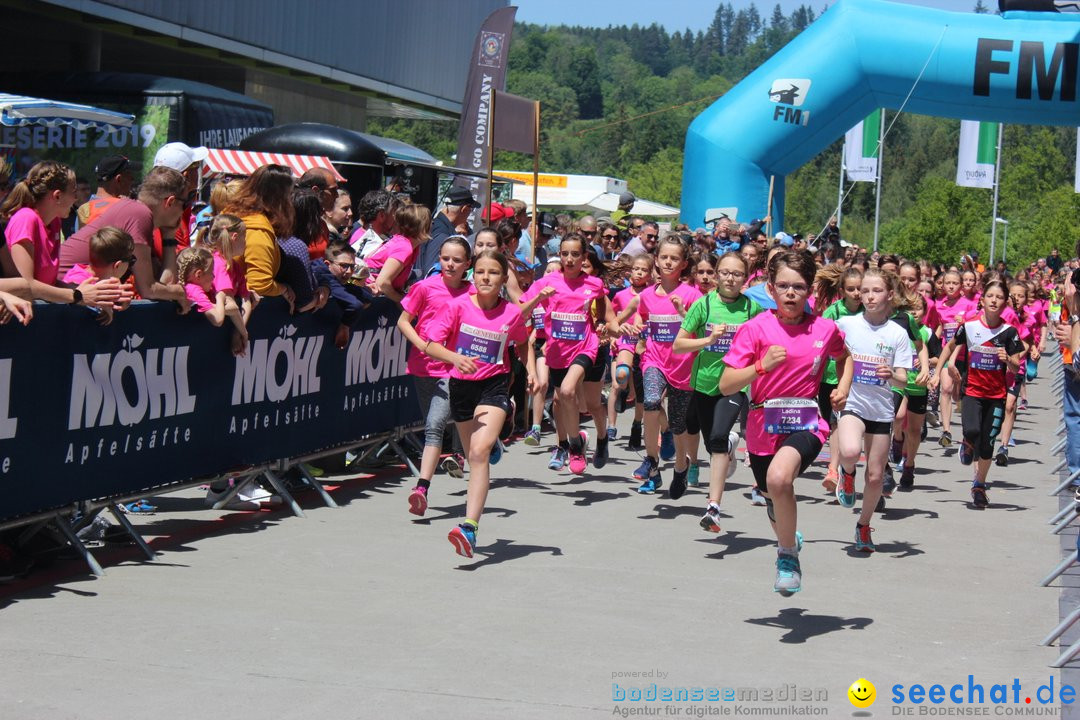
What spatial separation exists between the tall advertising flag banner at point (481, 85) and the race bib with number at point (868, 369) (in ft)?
34.0

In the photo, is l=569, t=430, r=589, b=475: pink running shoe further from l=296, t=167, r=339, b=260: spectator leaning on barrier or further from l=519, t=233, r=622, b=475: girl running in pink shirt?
l=296, t=167, r=339, b=260: spectator leaning on barrier

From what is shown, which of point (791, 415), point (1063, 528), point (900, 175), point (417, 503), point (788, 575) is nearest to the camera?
point (788, 575)

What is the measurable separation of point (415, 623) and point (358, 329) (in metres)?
4.26

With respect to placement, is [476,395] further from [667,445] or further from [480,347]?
[667,445]

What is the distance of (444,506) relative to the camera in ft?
31.8

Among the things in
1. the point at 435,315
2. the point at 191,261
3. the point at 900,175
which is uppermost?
the point at 900,175

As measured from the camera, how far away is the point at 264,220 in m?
9.02

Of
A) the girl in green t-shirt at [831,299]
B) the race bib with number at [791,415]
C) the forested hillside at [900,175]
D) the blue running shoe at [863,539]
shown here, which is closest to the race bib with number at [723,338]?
the girl in green t-shirt at [831,299]

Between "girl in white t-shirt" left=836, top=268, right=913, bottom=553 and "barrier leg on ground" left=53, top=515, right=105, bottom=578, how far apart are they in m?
4.55

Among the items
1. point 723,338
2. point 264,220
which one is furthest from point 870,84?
point 264,220

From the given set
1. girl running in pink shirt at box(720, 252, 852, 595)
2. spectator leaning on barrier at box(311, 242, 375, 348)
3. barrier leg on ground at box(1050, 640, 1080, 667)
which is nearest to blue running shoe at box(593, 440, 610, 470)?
spectator leaning on barrier at box(311, 242, 375, 348)

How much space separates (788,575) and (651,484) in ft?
13.8

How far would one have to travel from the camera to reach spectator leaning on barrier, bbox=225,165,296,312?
350 inches

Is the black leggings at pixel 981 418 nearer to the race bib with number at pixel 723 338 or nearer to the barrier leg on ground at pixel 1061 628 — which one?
the race bib with number at pixel 723 338
